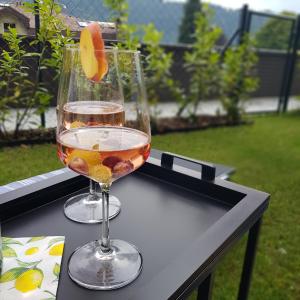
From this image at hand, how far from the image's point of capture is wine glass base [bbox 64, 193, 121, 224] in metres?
0.74

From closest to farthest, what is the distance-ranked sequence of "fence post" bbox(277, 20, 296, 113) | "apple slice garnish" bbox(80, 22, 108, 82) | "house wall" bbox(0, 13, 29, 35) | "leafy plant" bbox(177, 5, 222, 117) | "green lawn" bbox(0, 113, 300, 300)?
"apple slice garnish" bbox(80, 22, 108, 82)
"house wall" bbox(0, 13, 29, 35)
"green lawn" bbox(0, 113, 300, 300)
"leafy plant" bbox(177, 5, 222, 117)
"fence post" bbox(277, 20, 296, 113)

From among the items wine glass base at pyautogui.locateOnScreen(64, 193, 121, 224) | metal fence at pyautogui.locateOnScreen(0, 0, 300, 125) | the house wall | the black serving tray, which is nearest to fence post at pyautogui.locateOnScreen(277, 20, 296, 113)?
metal fence at pyautogui.locateOnScreen(0, 0, 300, 125)

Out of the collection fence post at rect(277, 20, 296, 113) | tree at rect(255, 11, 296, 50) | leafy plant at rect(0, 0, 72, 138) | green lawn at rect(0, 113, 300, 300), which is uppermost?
tree at rect(255, 11, 296, 50)

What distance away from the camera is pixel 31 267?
58 cm

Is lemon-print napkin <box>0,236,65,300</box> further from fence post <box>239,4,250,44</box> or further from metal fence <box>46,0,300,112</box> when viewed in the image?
fence post <box>239,4,250,44</box>

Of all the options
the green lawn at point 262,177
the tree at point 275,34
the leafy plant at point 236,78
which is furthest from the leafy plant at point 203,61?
the tree at point 275,34

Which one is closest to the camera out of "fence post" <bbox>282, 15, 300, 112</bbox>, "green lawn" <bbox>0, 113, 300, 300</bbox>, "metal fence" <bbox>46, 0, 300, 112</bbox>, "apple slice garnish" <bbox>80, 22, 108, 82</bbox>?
"apple slice garnish" <bbox>80, 22, 108, 82</bbox>

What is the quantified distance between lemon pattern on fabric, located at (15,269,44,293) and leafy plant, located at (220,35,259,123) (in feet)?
12.9

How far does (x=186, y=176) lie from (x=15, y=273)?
48cm

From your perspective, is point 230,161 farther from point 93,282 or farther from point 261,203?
point 93,282

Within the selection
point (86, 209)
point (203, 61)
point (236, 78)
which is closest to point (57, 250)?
point (86, 209)

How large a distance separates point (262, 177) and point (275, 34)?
3.84 meters

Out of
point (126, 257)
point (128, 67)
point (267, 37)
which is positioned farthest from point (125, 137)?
point (267, 37)

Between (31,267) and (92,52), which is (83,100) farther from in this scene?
(31,267)
